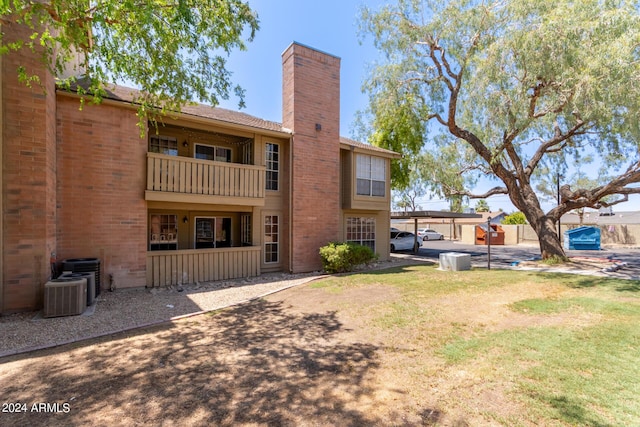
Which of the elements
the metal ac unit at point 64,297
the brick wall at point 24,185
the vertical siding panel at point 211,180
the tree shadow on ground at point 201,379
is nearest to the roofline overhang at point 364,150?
the vertical siding panel at point 211,180

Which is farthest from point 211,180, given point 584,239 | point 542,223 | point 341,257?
point 584,239

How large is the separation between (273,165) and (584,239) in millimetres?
23698

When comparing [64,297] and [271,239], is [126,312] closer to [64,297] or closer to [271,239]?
[64,297]

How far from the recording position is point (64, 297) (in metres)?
6.01

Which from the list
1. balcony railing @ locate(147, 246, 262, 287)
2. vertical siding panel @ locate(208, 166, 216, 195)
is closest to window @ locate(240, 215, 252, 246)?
balcony railing @ locate(147, 246, 262, 287)

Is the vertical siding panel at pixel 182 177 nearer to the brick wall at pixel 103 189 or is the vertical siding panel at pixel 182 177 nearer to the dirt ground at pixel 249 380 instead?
the brick wall at pixel 103 189

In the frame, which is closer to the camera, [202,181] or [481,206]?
[202,181]

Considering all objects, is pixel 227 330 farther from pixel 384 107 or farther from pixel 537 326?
pixel 384 107

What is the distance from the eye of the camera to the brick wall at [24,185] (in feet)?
19.8

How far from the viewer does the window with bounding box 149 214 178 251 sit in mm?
10758

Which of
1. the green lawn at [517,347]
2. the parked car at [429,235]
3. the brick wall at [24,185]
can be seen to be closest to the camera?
the green lawn at [517,347]

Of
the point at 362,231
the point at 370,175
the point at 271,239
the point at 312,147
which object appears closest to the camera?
the point at 271,239

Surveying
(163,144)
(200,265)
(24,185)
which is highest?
(163,144)

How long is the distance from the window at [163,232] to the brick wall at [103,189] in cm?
215
